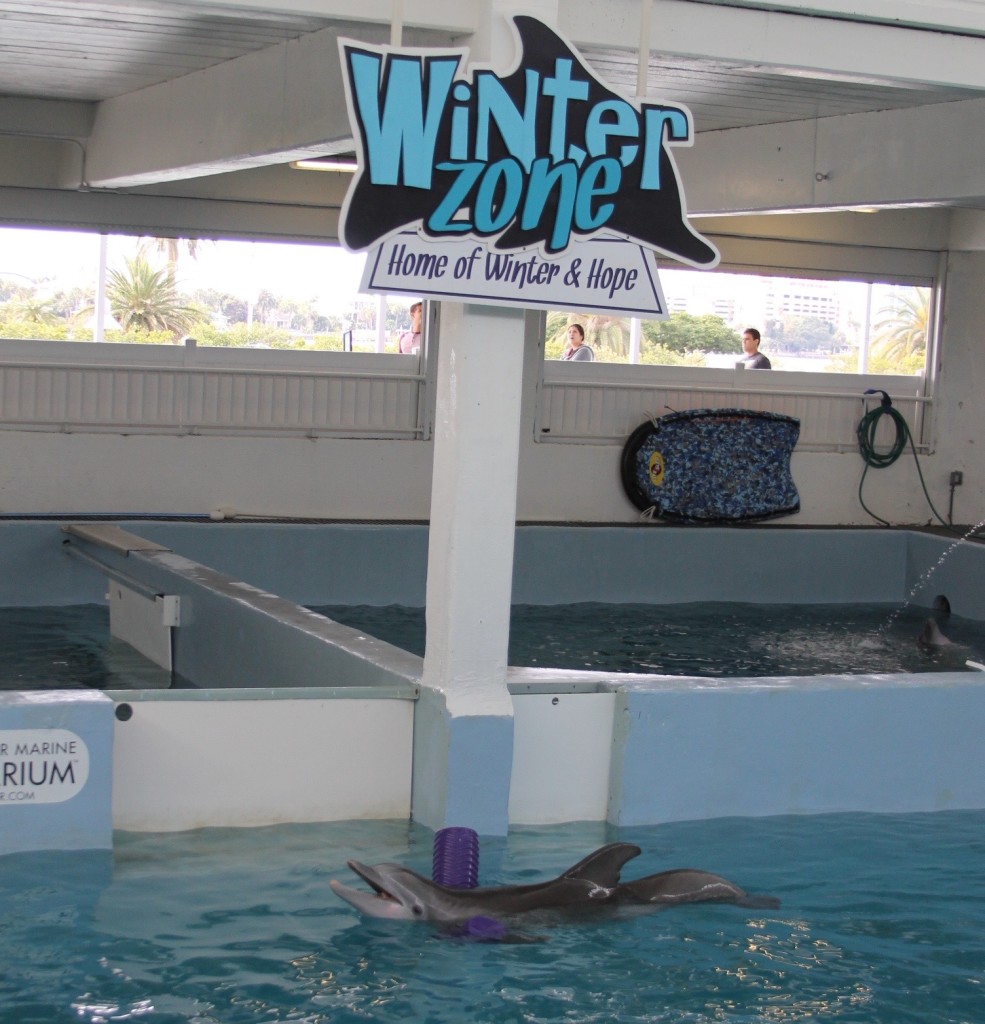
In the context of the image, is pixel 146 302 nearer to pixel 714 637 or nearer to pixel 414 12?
pixel 714 637

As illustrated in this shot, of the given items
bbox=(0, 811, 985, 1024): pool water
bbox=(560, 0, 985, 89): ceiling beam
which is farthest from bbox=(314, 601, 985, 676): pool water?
bbox=(560, 0, 985, 89): ceiling beam

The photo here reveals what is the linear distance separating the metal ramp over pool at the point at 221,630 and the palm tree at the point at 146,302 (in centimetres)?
862

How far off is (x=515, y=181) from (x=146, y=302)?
49.1 ft

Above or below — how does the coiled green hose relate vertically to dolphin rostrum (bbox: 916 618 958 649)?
above

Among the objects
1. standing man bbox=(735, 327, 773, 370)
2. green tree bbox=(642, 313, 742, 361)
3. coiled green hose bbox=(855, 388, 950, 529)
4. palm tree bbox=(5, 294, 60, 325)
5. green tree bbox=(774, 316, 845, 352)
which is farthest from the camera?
green tree bbox=(642, 313, 742, 361)

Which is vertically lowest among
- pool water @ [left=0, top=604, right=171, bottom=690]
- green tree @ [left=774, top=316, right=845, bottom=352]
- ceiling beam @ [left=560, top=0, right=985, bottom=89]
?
pool water @ [left=0, top=604, right=171, bottom=690]

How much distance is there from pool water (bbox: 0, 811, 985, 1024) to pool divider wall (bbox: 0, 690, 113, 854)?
0.09m

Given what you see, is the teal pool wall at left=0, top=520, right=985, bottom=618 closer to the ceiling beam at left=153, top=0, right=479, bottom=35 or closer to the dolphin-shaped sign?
the ceiling beam at left=153, top=0, right=479, bottom=35

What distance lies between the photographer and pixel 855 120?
988 centimetres

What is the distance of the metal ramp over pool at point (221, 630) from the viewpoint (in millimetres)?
6426

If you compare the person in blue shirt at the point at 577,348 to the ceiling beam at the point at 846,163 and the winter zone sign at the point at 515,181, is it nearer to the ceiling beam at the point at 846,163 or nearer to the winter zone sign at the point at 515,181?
the ceiling beam at the point at 846,163

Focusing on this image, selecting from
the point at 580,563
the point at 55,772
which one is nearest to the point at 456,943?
the point at 55,772

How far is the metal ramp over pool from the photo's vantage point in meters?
6.43

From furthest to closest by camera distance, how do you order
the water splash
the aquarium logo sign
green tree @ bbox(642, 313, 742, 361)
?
green tree @ bbox(642, 313, 742, 361), the water splash, the aquarium logo sign
